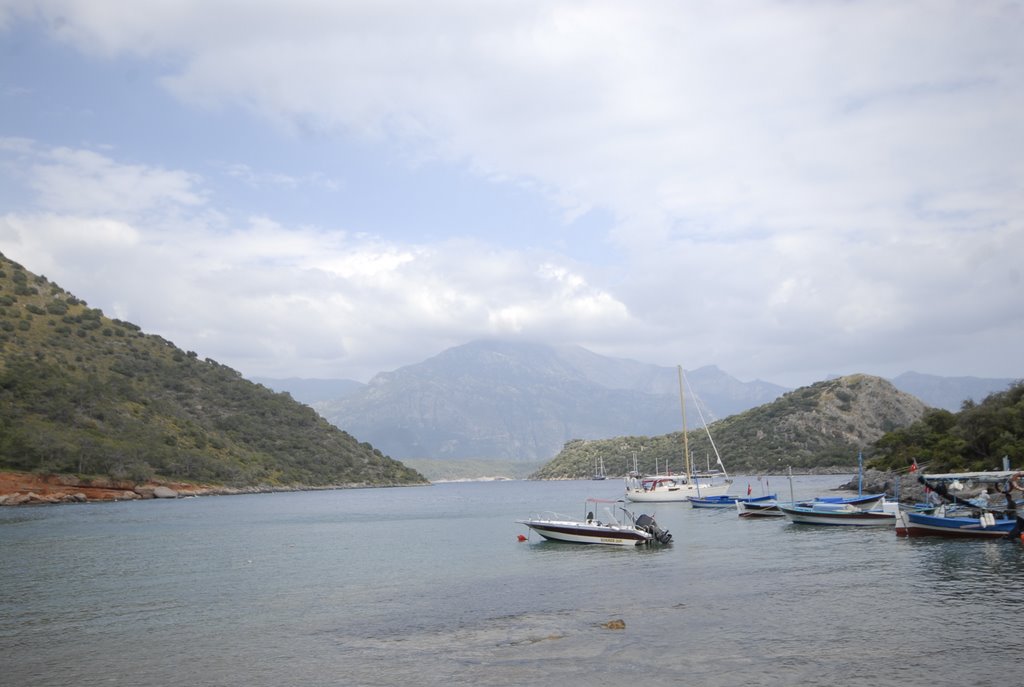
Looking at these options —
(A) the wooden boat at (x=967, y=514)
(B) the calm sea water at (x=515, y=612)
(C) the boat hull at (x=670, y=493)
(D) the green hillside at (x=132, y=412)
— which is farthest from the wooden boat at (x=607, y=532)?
(D) the green hillside at (x=132, y=412)

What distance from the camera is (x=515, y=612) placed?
31.0 meters

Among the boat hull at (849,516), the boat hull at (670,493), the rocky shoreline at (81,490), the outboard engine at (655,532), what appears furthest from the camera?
the boat hull at (670,493)

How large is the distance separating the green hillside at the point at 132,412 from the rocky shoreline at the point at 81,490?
1.55 meters

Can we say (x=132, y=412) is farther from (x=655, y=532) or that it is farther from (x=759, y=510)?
(x=655, y=532)

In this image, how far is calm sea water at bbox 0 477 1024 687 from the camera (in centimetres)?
2236

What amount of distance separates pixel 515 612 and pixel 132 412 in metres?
114

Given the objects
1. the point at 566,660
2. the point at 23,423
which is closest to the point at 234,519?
the point at 23,423

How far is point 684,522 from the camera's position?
7344 cm

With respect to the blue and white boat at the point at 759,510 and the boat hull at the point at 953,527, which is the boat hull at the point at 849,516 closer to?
the boat hull at the point at 953,527

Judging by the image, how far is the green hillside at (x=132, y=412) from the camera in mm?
108812

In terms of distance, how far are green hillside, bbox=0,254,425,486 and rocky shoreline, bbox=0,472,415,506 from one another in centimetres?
155

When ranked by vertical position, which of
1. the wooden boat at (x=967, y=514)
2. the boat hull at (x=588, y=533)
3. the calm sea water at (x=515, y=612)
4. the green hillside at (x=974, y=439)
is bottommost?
the calm sea water at (x=515, y=612)

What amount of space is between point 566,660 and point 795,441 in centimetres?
18104

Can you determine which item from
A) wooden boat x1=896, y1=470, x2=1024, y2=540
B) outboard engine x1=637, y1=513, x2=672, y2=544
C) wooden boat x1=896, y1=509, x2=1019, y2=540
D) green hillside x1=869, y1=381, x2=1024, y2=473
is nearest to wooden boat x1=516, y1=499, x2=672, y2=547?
outboard engine x1=637, y1=513, x2=672, y2=544
